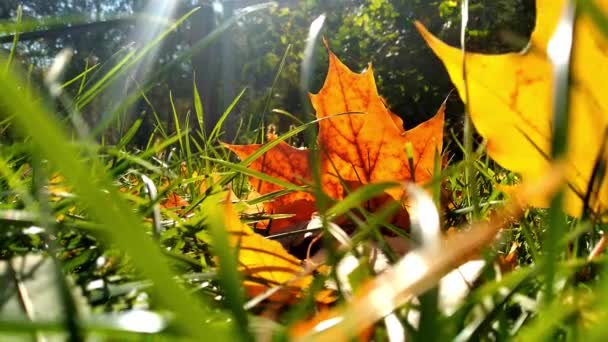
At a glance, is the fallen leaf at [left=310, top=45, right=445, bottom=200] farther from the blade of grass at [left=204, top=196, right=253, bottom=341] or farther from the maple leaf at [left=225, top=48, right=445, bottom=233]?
the blade of grass at [left=204, top=196, right=253, bottom=341]

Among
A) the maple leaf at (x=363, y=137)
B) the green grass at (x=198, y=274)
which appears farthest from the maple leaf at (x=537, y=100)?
the maple leaf at (x=363, y=137)

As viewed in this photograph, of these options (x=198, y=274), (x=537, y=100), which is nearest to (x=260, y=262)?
(x=198, y=274)

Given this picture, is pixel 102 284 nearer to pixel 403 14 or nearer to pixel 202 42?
pixel 202 42

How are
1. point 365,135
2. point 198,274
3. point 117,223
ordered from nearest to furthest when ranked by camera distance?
point 117,223
point 198,274
point 365,135

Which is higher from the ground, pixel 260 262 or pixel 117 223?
pixel 117 223

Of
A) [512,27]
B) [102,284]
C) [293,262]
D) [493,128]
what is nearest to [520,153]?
[493,128]

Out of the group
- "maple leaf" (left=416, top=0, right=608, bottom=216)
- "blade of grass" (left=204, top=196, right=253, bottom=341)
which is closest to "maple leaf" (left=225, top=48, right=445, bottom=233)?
"maple leaf" (left=416, top=0, right=608, bottom=216)

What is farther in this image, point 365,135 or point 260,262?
point 365,135

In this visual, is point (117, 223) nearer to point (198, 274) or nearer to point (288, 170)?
point (198, 274)
